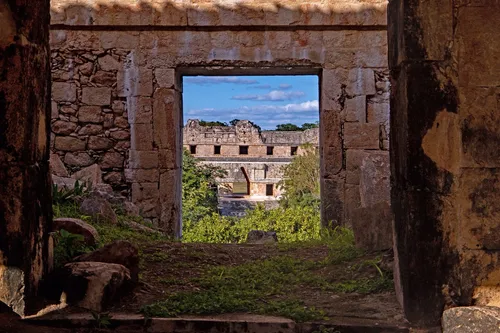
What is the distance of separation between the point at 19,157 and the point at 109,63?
4066 mm

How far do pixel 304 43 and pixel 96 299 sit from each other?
451cm

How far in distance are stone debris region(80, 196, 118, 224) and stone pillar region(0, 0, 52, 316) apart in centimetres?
253

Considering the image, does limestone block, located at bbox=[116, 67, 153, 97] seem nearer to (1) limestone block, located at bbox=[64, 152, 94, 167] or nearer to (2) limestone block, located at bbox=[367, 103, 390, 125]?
(1) limestone block, located at bbox=[64, 152, 94, 167]

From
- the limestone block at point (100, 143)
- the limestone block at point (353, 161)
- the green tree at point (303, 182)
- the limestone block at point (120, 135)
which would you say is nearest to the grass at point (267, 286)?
the limestone block at point (353, 161)

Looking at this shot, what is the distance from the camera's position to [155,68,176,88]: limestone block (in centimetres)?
704

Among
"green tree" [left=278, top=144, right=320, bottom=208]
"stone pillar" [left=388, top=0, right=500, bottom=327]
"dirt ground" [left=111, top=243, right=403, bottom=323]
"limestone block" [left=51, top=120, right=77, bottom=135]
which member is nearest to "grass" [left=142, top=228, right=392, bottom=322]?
"dirt ground" [left=111, top=243, right=403, bottom=323]

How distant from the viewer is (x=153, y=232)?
646 centimetres

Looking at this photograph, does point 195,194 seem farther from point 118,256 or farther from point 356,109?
point 118,256

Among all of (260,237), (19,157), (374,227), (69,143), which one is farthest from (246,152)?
(19,157)

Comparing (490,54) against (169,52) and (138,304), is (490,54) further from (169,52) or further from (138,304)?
(169,52)

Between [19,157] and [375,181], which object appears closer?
[19,157]

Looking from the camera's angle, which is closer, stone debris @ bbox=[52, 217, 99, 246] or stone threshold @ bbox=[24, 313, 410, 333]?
stone threshold @ bbox=[24, 313, 410, 333]

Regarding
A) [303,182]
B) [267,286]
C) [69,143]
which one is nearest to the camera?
[267,286]

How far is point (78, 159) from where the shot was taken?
7242 millimetres
